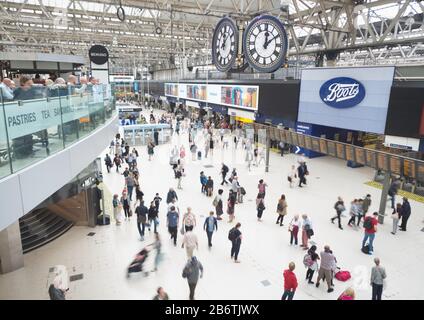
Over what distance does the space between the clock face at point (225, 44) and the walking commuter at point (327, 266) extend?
5506 mm

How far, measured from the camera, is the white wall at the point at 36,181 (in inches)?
162

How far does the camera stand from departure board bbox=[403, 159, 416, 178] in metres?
9.56

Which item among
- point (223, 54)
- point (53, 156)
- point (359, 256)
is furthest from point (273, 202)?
point (53, 156)

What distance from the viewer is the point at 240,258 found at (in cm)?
829

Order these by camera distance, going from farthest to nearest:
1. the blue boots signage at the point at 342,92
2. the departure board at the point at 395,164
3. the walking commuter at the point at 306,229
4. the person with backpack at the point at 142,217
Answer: the blue boots signage at the point at 342,92 < the departure board at the point at 395,164 < the person with backpack at the point at 142,217 < the walking commuter at the point at 306,229

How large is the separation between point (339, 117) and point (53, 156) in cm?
1424

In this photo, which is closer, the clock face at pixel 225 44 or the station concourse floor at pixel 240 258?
the station concourse floor at pixel 240 258

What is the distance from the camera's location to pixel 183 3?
679 inches

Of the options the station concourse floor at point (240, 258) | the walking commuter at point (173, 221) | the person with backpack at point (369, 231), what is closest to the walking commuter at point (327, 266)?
the station concourse floor at point (240, 258)

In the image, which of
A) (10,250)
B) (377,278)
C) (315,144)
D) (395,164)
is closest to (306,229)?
(377,278)

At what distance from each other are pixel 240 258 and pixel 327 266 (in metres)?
2.34

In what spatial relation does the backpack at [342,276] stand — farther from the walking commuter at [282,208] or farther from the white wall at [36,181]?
the white wall at [36,181]

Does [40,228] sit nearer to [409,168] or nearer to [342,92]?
[409,168]
